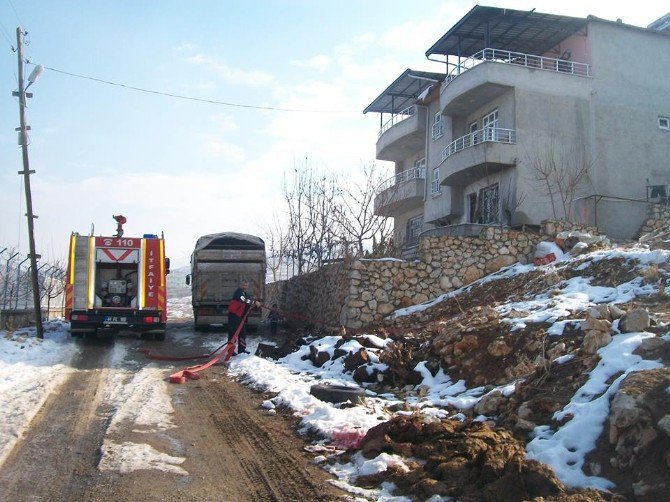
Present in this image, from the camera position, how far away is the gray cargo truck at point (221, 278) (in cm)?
2008

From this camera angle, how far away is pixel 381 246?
2238cm

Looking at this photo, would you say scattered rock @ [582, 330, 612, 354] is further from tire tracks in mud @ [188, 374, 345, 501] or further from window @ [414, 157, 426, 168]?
window @ [414, 157, 426, 168]

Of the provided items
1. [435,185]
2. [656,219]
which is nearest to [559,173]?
[656,219]

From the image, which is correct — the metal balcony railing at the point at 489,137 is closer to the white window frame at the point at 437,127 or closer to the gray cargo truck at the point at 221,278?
the white window frame at the point at 437,127

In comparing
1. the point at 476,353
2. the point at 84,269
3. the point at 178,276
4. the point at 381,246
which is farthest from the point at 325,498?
the point at 178,276

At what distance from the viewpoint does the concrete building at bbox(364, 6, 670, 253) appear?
2181 cm

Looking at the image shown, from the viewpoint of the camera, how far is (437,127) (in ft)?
90.3

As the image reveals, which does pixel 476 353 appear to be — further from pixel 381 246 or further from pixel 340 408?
pixel 381 246

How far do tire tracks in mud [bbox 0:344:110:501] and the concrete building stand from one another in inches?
530

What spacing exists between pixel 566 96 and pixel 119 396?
19.9 metres

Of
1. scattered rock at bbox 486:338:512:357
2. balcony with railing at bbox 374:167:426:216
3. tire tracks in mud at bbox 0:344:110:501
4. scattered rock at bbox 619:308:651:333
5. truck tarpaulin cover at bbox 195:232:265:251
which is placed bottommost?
tire tracks in mud at bbox 0:344:110:501

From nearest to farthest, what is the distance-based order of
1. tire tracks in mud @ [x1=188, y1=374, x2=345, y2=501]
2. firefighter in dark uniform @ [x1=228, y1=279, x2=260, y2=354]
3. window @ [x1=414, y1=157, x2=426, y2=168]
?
tire tracks in mud @ [x1=188, y1=374, x2=345, y2=501]
firefighter in dark uniform @ [x1=228, y1=279, x2=260, y2=354]
window @ [x1=414, y1=157, x2=426, y2=168]

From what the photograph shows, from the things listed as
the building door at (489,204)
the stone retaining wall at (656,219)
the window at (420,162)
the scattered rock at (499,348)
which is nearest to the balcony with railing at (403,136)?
the window at (420,162)

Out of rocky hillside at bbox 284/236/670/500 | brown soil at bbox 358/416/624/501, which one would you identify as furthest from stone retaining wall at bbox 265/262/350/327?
brown soil at bbox 358/416/624/501
